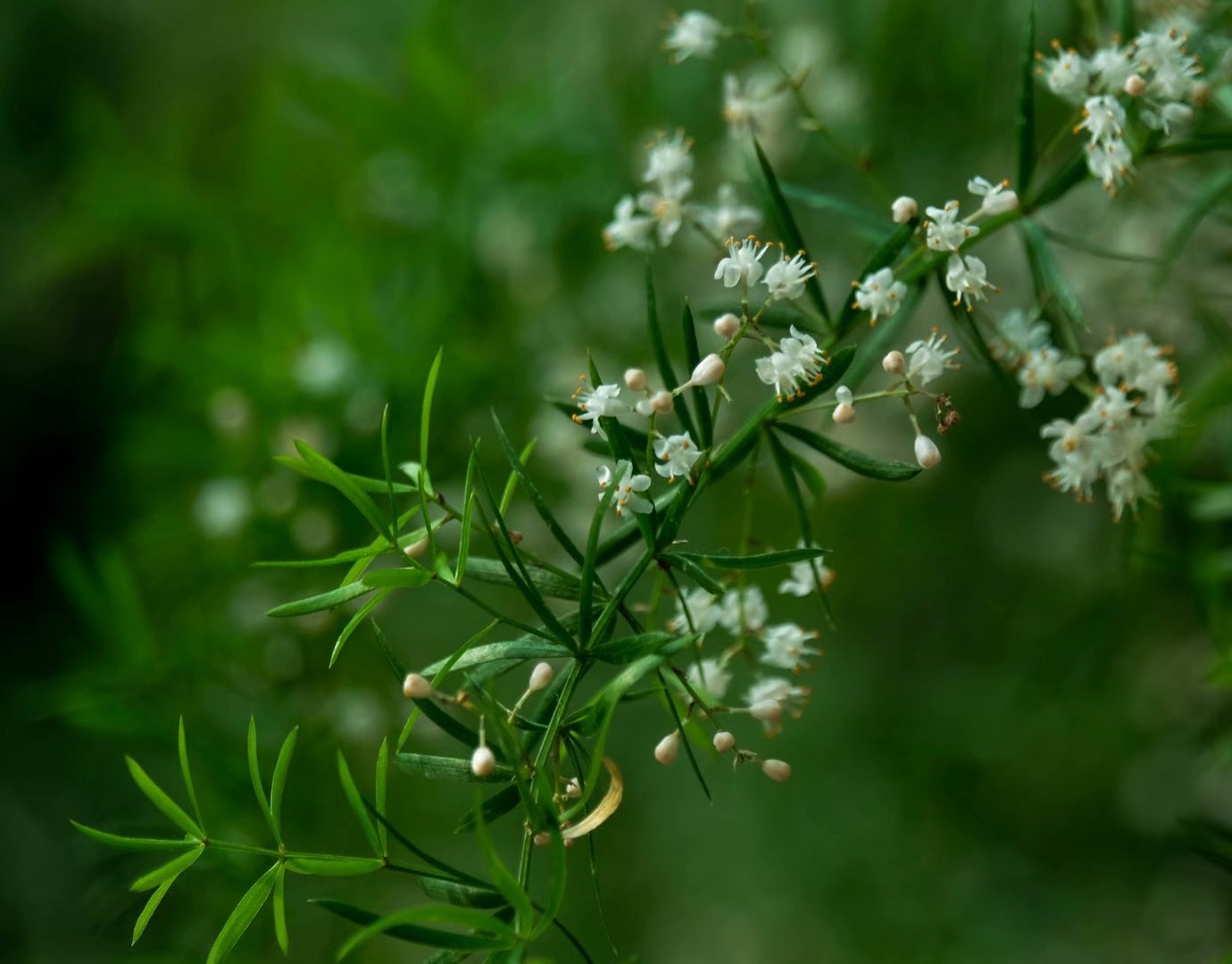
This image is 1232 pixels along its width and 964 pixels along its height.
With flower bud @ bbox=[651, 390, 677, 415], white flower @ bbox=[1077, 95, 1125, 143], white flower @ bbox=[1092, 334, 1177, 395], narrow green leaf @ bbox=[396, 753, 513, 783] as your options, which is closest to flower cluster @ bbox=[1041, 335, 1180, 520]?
white flower @ bbox=[1092, 334, 1177, 395]

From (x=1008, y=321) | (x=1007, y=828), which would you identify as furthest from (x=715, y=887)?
(x=1008, y=321)

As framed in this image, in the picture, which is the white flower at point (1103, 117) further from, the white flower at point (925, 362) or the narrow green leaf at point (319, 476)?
the narrow green leaf at point (319, 476)

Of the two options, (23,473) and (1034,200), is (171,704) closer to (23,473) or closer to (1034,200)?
(1034,200)

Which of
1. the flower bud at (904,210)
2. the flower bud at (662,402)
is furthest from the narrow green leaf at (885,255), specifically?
the flower bud at (662,402)

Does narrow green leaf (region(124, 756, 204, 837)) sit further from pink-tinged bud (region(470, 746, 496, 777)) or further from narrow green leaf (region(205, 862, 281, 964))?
pink-tinged bud (region(470, 746, 496, 777))

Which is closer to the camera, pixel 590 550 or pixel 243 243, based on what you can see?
pixel 590 550
